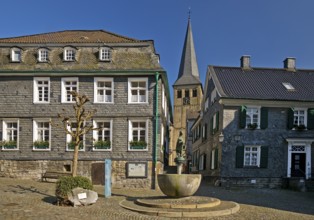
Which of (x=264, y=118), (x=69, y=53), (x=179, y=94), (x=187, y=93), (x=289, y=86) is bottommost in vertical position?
(x=264, y=118)

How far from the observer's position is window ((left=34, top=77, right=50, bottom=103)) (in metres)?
22.2

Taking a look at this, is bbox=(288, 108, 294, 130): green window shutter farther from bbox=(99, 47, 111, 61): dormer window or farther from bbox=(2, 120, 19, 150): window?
bbox=(2, 120, 19, 150): window

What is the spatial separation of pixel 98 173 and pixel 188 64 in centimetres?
5477

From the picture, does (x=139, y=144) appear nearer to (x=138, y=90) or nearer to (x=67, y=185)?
(x=138, y=90)

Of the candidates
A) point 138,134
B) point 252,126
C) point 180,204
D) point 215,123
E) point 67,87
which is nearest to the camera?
point 180,204

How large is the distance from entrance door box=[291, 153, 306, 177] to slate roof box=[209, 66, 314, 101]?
13.6 feet

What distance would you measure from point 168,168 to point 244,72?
437 inches

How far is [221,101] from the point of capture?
2534 centimetres

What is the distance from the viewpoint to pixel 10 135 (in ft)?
73.3

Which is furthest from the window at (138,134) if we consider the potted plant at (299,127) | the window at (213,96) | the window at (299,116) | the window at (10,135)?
the window at (299,116)

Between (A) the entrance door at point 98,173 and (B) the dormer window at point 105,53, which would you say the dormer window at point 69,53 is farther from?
(A) the entrance door at point 98,173

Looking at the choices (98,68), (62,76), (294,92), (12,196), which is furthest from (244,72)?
(12,196)

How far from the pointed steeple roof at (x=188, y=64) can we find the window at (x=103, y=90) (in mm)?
50697

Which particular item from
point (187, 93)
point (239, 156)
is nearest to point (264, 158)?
point (239, 156)
